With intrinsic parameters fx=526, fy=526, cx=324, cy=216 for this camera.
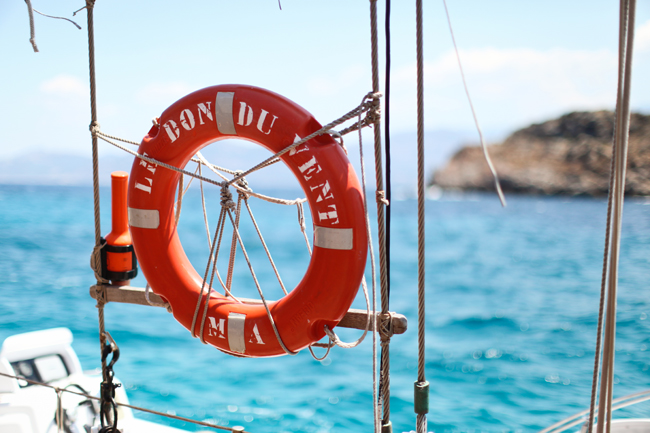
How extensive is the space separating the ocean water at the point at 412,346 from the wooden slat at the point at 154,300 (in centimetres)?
345

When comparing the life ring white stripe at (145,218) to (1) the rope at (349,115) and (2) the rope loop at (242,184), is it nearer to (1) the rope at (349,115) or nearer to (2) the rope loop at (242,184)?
(2) the rope loop at (242,184)

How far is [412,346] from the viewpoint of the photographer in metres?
6.72

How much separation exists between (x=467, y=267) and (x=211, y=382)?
7642 mm

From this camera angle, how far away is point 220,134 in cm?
146

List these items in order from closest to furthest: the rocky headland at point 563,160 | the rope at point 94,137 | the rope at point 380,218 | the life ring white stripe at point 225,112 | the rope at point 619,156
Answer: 1. the rope at point 619,156
2. the rope at point 380,218
3. the life ring white stripe at point 225,112
4. the rope at point 94,137
5. the rocky headland at point 563,160

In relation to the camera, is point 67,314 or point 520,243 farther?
point 520,243

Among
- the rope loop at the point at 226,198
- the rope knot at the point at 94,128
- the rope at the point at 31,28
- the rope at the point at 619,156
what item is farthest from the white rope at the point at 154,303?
the rope at the point at 619,156

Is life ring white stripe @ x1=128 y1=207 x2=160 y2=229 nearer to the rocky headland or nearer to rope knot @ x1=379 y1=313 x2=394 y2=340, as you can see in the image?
rope knot @ x1=379 y1=313 x2=394 y2=340

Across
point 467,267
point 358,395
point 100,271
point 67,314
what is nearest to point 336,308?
point 100,271

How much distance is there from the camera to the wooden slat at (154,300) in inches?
52.5

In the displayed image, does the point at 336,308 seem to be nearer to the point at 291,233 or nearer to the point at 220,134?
the point at 220,134

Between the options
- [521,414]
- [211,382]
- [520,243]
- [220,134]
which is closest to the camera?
[220,134]

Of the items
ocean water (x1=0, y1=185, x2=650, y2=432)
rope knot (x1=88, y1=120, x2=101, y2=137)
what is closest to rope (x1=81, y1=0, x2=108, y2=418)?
rope knot (x1=88, y1=120, x2=101, y2=137)

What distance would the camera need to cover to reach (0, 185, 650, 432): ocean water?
5150 millimetres
